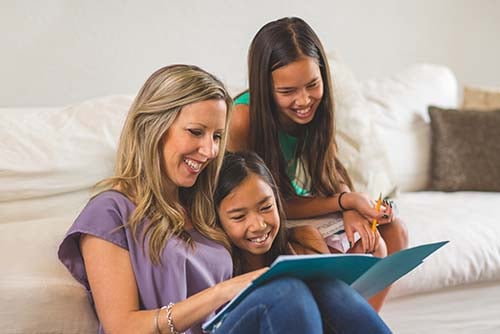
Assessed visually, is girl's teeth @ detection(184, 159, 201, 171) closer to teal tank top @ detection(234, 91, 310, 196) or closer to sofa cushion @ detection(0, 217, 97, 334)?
sofa cushion @ detection(0, 217, 97, 334)

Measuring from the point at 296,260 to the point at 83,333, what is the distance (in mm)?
489

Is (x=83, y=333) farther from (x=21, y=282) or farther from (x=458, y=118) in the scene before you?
(x=458, y=118)

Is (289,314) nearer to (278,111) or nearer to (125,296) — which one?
(125,296)

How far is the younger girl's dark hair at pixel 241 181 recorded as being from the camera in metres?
1.80

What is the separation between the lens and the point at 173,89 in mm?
1638

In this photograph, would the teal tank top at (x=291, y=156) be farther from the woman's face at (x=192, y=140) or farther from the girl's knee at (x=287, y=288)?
the girl's knee at (x=287, y=288)

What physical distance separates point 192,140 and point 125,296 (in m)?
0.32

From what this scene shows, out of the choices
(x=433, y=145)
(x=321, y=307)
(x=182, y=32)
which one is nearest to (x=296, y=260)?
(x=321, y=307)

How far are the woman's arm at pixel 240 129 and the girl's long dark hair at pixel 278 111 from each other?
2 cm

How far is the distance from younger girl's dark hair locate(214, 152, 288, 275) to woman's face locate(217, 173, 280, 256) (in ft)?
0.04

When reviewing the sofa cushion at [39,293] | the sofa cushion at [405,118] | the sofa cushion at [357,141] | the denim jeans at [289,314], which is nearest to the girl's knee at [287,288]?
the denim jeans at [289,314]

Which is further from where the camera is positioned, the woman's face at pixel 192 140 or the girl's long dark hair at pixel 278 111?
the girl's long dark hair at pixel 278 111

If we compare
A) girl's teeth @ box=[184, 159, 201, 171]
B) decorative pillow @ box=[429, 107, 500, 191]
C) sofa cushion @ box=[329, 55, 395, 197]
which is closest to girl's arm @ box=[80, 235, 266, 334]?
girl's teeth @ box=[184, 159, 201, 171]

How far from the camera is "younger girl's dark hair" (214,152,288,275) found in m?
1.80
